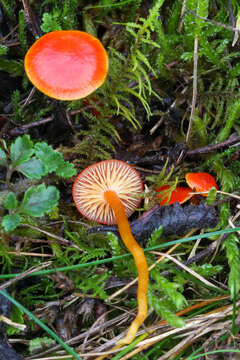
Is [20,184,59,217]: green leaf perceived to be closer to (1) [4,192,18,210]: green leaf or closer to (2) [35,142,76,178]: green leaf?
(1) [4,192,18,210]: green leaf

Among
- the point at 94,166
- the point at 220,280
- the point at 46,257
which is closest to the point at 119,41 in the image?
the point at 94,166

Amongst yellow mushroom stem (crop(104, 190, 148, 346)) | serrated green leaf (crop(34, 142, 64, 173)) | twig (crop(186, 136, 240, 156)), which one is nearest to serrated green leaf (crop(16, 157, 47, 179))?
serrated green leaf (crop(34, 142, 64, 173))

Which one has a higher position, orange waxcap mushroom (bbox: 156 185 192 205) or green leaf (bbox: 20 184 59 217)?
green leaf (bbox: 20 184 59 217)

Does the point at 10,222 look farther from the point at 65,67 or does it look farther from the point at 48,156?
the point at 65,67

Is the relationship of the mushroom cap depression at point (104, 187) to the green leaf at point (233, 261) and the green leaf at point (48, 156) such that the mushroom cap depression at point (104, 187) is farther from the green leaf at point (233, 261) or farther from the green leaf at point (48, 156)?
the green leaf at point (233, 261)

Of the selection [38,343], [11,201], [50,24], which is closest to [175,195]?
[11,201]

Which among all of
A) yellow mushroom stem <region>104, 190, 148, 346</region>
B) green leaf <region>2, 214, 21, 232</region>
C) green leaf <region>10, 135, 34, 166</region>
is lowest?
yellow mushroom stem <region>104, 190, 148, 346</region>

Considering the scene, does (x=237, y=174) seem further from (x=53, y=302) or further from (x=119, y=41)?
(x=53, y=302)
